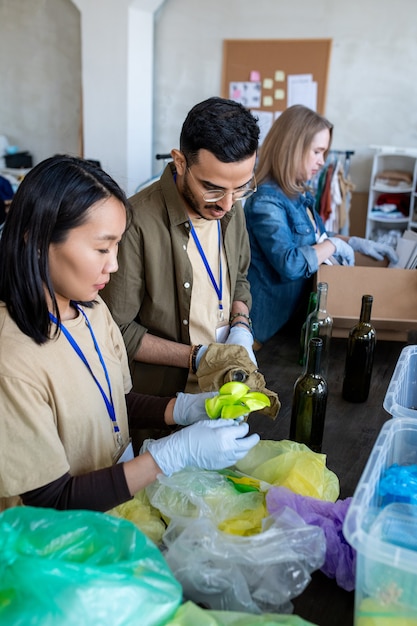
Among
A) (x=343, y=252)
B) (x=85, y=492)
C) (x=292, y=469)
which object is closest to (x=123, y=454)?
(x=85, y=492)

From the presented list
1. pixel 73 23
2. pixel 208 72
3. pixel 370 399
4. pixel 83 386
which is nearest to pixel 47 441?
pixel 83 386

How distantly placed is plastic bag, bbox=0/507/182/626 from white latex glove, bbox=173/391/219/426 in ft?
1.90

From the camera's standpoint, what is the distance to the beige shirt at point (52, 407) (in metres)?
1.05

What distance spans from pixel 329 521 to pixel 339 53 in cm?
574

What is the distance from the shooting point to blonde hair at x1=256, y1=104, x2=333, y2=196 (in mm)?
2488

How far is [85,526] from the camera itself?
793mm

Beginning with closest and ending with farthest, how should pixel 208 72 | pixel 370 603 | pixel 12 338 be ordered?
pixel 370 603
pixel 12 338
pixel 208 72

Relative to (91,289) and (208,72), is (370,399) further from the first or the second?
(208,72)

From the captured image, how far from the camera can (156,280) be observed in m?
1.75

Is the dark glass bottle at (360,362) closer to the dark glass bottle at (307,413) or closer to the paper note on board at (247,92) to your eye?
the dark glass bottle at (307,413)

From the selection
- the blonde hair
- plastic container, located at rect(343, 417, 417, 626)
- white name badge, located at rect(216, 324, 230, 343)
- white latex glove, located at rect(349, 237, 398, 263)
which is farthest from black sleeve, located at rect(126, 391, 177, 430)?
white latex glove, located at rect(349, 237, 398, 263)

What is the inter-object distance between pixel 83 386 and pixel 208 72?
5.92 meters

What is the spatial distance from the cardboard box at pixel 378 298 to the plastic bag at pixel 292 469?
1.00m

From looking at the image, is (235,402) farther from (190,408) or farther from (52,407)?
(52,407)
